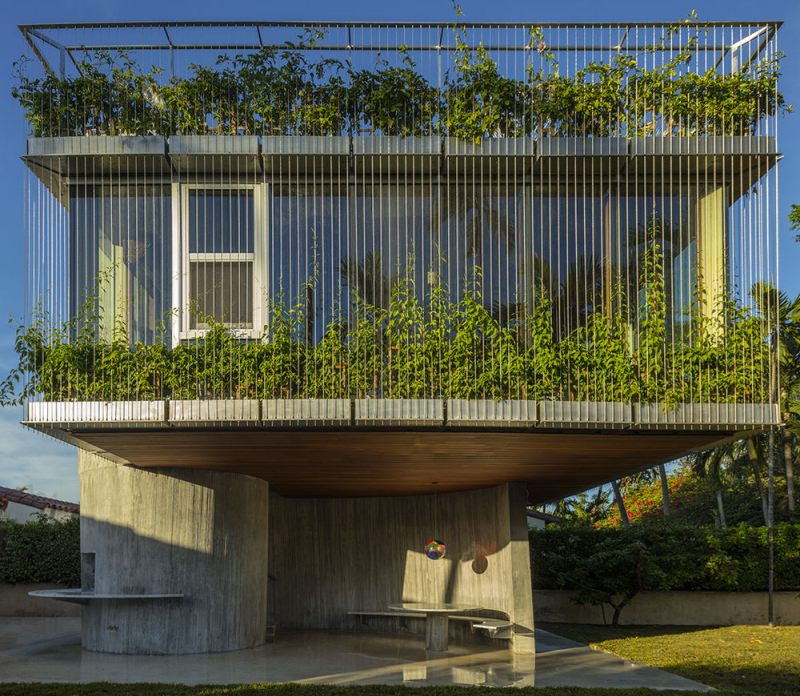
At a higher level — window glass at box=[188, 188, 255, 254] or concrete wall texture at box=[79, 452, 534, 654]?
window glass at box=[188, 188, 255, 254]

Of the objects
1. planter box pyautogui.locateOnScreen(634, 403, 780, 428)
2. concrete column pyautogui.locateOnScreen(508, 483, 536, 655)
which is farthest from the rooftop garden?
concrete column pyautogui.locateOnScreen(508, 483, 536, 655)

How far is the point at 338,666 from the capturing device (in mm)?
11328

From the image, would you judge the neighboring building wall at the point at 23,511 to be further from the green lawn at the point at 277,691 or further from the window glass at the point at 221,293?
the green lawn at the point at 277,691

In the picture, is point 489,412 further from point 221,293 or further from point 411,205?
point 221,293

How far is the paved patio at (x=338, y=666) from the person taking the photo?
33.3 ft

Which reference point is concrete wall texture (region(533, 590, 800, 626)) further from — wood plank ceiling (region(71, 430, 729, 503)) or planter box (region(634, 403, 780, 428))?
planter box (region(634, 403, 780, 428))

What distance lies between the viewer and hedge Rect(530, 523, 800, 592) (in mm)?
18219

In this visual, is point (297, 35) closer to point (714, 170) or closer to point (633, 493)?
point (714, 170)

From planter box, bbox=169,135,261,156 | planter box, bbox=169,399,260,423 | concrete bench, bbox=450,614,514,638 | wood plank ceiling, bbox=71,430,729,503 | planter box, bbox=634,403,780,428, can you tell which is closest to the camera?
planter box, bbox=169,399,260,423

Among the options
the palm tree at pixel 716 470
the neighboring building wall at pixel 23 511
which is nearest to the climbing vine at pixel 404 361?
the palm tree at pixel 716 470

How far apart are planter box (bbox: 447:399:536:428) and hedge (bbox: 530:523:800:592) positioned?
8498mm

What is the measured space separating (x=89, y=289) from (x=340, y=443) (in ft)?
11.0

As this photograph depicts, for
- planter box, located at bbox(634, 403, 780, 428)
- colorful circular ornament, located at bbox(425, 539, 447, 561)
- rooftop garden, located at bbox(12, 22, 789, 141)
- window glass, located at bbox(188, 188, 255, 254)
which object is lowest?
colorful circular ornament, located at bbox(425, 539, 447, 561)

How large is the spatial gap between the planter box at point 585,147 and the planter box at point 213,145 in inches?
128
